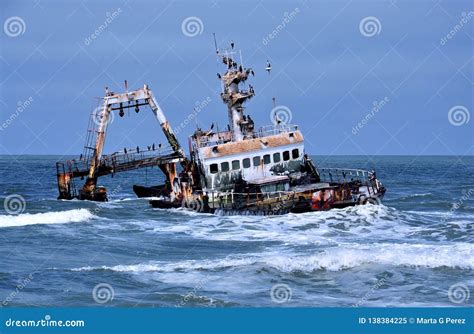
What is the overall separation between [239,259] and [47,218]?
16.5 metres

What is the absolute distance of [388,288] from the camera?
19.5 meters

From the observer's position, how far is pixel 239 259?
937 inches

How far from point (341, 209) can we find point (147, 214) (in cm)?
1074

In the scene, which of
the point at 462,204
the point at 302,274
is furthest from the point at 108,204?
the point at 302,274

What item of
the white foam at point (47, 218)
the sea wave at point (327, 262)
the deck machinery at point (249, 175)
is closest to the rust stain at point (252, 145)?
the deck machinery at point (249, 175)

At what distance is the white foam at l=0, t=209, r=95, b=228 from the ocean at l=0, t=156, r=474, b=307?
0.05m

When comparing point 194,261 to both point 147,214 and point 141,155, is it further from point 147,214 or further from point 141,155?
point 141,155

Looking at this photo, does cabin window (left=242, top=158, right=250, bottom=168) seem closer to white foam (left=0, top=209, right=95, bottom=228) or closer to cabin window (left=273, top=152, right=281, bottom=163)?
cabin window (left=273, top=152, right=281, bottom=163)

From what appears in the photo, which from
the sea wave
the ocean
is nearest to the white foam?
the ocean

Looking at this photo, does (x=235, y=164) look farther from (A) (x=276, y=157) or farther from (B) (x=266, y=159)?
(A) (x=276, y=157)

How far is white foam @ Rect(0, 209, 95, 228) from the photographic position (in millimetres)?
36031

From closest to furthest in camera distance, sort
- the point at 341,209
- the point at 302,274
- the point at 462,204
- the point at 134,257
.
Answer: the point at 302,274
the point at 134,257
the point at 341,209
the point at 462,204

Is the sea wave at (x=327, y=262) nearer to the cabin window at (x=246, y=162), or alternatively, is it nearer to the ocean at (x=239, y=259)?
the ocean at (x=239, y=259)

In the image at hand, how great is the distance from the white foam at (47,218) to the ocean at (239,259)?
5 centimetres
